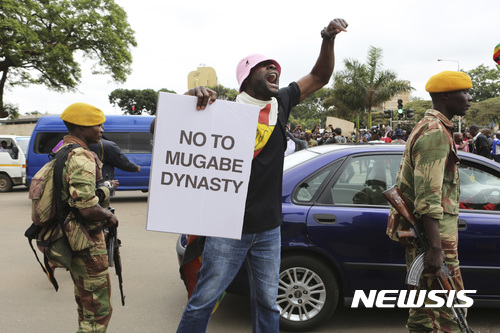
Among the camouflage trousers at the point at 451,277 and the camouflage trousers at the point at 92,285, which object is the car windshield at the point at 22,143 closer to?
the camouflage trousers at the point at 92,285

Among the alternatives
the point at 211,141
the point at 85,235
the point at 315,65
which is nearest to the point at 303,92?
the point at 315,65

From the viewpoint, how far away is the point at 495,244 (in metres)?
3.62

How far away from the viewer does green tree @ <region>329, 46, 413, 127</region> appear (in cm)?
3234

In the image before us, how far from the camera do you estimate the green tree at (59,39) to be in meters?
24.5

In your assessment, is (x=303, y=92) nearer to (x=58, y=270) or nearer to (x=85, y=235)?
(x=85, y=235)

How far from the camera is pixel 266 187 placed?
2471 mm

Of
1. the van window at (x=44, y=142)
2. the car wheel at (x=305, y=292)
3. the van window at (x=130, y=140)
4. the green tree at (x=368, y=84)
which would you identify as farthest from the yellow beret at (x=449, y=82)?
the green tree at (x=368, y=84)

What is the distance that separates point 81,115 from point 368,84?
31.8 meters

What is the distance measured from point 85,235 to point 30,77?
91.3 feet

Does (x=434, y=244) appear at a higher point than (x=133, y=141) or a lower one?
higher

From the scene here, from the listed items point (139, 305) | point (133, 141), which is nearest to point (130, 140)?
point (133, 141)

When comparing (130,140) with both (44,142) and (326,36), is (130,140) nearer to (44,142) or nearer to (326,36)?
(44,142)

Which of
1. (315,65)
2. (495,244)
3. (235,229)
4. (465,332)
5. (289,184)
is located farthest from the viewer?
(289,184)

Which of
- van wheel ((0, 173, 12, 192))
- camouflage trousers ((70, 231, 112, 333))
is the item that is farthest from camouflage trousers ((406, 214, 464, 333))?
van wheel ((0, 173, 12, 192))
